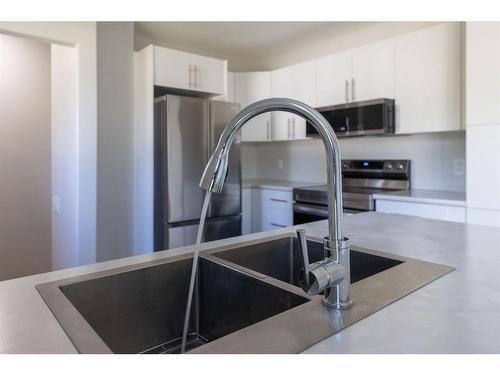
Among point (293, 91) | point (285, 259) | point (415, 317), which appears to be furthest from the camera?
point (293, 91)

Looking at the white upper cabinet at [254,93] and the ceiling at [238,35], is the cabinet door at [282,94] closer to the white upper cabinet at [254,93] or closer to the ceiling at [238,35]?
the white upper cabinet at [254,93]

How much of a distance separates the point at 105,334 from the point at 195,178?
212 cm

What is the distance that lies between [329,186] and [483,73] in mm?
2126

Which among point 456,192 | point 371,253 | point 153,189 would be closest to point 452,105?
point 456,192

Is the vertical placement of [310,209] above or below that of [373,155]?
below

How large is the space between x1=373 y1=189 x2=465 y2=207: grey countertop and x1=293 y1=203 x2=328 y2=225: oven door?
1.54ft

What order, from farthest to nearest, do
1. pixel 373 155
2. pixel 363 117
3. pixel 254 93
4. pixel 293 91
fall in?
pixel 254 93
pixel 293 91
pixel 373 155
pixel 363 117

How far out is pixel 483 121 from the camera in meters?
2.26

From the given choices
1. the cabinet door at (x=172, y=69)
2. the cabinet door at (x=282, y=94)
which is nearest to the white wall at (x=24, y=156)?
the cabinet door at (x=172, y=69)

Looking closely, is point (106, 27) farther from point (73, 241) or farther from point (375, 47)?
point (375, 47)

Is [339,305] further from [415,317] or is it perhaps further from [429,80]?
[429,80]

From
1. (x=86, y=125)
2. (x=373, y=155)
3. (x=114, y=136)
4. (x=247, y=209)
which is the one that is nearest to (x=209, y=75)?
(x=114, y=136)

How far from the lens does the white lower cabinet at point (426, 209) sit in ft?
7.91

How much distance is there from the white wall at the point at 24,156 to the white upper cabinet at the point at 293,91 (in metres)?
2.17
